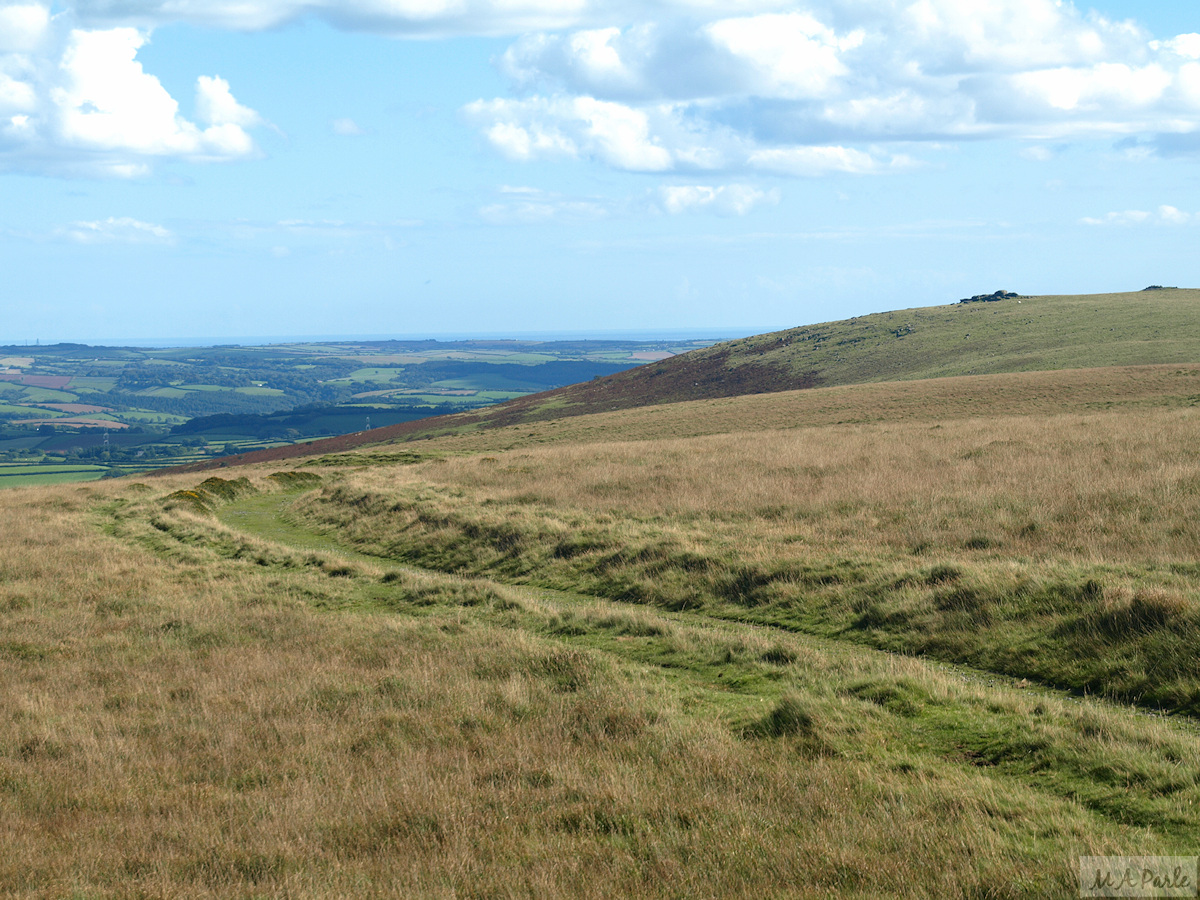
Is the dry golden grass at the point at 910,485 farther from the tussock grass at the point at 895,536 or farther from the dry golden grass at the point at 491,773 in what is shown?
the dry golden grass at the point at 491,773

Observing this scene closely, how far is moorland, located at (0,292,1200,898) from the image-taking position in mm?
6441

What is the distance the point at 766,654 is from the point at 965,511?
27.1ft

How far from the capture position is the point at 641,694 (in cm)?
986

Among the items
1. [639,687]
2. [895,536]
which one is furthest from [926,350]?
[639,687]

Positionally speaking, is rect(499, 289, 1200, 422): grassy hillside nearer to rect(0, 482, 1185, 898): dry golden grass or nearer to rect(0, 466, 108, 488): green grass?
rect(0, 466, 108, 488): green grass

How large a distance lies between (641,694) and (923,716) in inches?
117

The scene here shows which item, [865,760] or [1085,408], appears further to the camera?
[1085,408]

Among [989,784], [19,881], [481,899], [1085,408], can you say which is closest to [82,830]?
[19,881]

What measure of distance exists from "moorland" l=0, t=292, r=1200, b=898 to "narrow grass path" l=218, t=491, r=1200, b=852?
1.8 inches

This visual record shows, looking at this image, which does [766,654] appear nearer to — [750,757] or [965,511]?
[750,757]

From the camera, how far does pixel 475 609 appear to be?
50.0 ft

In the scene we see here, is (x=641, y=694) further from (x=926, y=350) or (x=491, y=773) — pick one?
(x=926, y=350)

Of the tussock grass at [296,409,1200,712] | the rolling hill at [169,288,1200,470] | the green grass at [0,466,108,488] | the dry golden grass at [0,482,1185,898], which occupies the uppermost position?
the rolling hill at [169,288,1200,470]

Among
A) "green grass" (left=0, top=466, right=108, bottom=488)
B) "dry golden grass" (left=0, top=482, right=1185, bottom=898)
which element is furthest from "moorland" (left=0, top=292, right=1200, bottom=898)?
"green grass" (left=0, top=466, right=108, bottom=488)
